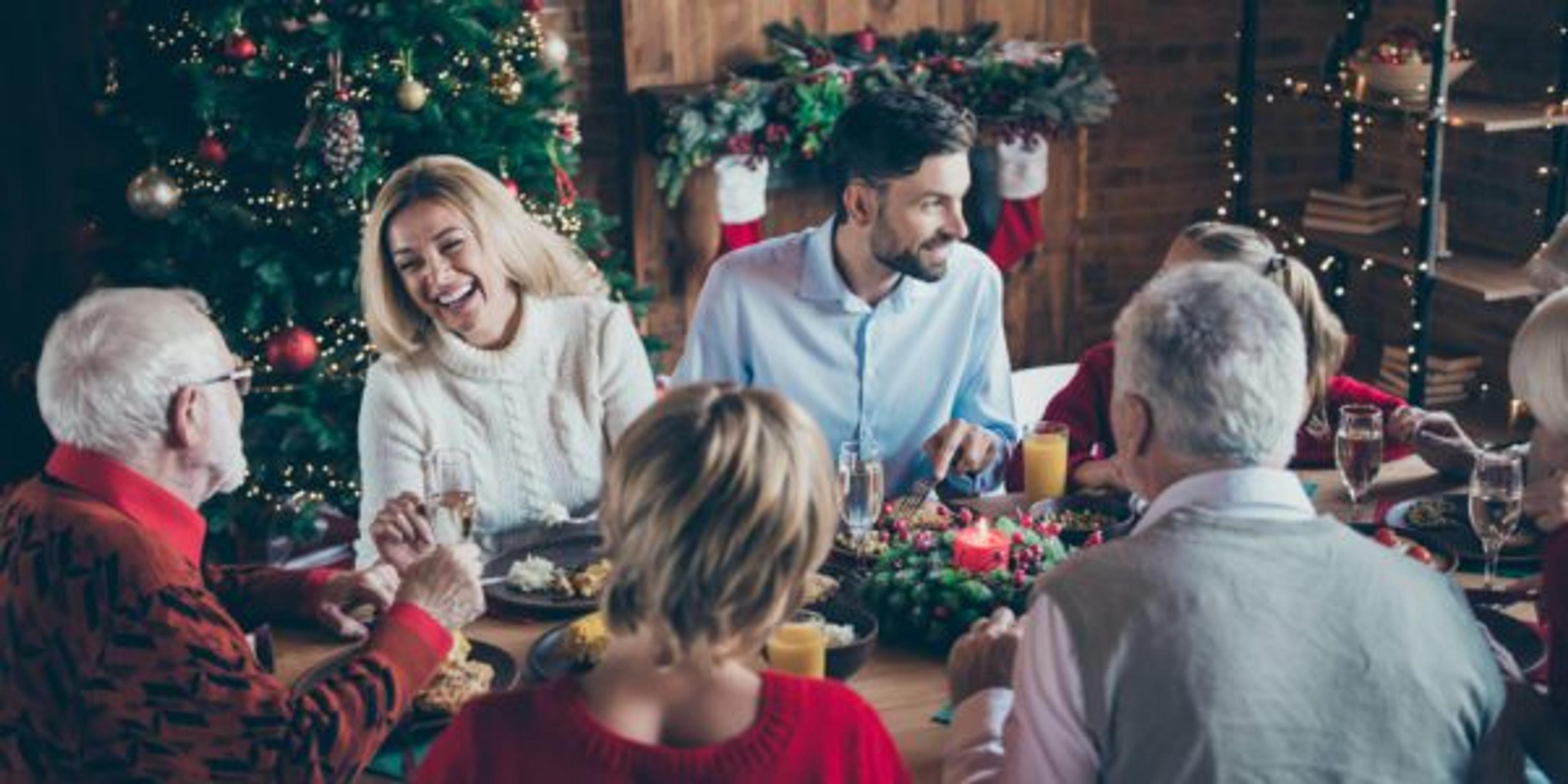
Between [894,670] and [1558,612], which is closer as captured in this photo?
[1558,612]

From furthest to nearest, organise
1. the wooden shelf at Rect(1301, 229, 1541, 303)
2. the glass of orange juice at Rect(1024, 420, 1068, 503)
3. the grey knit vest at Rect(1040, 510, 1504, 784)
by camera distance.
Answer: the wooden shelf at Rect(1301, 229, 1541, 303) < the glass of orange juice at Rect(1024, 420, 1068, 503) < the grey knit vest at Rect(1040, 510, 1504, 784)

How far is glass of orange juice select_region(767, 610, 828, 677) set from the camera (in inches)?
81.8

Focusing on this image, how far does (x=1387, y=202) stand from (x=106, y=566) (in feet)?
14.1

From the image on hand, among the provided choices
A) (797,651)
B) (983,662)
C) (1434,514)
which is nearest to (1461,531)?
(1434,514)

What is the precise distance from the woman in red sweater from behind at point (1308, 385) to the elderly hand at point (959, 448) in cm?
8

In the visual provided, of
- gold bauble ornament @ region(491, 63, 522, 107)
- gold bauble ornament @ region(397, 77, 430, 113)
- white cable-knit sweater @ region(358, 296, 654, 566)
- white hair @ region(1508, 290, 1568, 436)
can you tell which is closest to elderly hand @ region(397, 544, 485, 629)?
white cable-knit sweater @ region(358, 296, 654, 566)

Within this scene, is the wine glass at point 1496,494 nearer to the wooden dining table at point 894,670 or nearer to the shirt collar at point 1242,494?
the wooden dining table at point 894,670

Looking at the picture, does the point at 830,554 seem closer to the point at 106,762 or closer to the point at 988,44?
the point at 106,762

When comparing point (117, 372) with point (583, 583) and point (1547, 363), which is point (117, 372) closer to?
point (583, 583)

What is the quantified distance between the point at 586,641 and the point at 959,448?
0.88 metres

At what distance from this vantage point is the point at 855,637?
223 centimetres

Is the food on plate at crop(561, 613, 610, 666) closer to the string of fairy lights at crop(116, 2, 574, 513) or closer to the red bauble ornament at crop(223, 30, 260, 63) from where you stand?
the string of fairy lights at crop(116, 2, 574, 513)

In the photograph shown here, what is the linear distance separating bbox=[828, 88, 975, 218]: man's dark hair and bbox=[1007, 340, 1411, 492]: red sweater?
1.59 ft

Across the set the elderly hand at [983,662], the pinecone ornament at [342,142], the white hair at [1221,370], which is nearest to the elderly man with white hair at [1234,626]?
the white hair at [1221,370]
